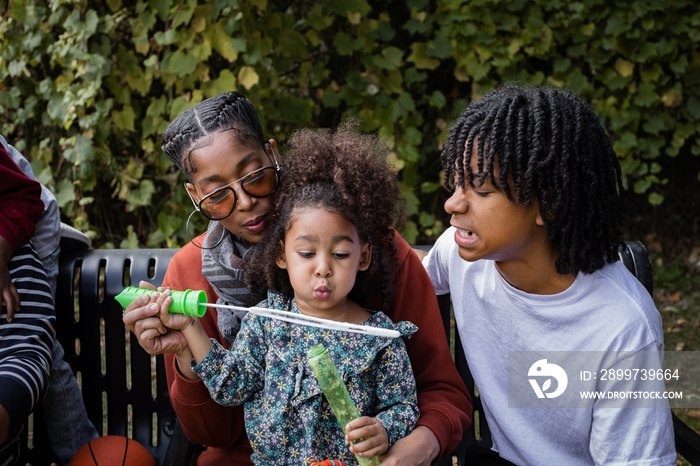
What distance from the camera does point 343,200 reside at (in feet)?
5.97

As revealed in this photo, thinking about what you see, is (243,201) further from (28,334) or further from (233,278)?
(28,334)

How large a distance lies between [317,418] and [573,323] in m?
0.77

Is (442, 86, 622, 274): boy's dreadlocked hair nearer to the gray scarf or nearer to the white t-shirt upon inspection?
the white t-shirt

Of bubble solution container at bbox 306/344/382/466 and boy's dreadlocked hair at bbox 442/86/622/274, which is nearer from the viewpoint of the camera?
bubble solution container at bbox 306/344/382/466

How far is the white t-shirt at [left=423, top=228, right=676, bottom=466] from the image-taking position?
177 cm

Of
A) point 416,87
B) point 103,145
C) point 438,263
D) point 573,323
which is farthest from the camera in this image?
point 416,87

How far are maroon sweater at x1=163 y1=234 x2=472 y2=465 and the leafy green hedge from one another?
5.13ft

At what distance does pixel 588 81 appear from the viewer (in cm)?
472

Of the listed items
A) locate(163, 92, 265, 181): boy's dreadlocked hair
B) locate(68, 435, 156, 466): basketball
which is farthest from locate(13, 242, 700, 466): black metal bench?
locate(163, 92, 265, 181): boy's dreadlocked hair

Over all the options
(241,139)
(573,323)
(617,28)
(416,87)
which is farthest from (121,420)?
(617,28)

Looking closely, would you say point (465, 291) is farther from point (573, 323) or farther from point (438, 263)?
point (573, 323)

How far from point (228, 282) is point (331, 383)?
2.12 feet

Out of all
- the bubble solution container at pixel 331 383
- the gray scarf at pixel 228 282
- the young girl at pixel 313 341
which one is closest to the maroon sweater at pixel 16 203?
the gray scarf at pixel 228 282

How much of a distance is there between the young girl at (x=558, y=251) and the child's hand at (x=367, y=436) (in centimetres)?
55
